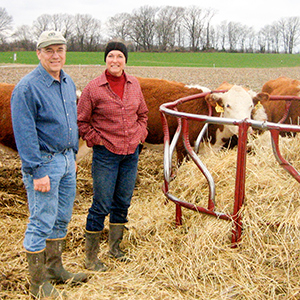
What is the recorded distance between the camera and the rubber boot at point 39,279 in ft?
9.25

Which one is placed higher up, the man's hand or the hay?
the man's hand

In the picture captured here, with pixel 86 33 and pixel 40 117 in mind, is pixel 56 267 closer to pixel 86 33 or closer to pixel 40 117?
pixel 40 117

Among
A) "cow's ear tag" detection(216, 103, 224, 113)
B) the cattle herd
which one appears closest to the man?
the cattle herd

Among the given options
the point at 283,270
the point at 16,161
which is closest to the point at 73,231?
the point at 283,270

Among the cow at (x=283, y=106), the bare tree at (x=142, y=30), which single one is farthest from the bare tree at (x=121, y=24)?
the cow at (x=283, y=106)

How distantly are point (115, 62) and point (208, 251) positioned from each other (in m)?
1.71

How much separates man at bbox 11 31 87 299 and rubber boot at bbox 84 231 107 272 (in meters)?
0.41

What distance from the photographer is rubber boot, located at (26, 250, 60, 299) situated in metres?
2.82

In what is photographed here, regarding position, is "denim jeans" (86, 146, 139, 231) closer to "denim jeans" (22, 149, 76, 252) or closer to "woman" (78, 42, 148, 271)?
"woman" (78, 42, 148, 271)

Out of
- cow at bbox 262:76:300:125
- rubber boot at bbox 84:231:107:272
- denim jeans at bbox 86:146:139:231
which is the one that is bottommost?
rubber boot at bbox 84:231:107:272

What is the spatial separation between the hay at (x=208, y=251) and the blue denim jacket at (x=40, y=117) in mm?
1076

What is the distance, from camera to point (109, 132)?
3.23m

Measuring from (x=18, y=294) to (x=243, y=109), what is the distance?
12.3ft

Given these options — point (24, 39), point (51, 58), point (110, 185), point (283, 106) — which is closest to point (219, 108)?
point (283, 106)
